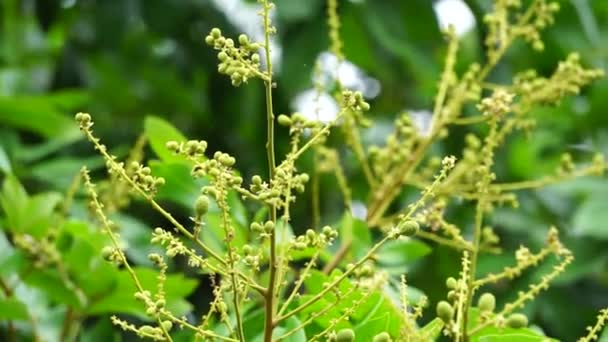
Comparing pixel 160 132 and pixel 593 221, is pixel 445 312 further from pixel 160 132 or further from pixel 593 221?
→ pixel 593 221

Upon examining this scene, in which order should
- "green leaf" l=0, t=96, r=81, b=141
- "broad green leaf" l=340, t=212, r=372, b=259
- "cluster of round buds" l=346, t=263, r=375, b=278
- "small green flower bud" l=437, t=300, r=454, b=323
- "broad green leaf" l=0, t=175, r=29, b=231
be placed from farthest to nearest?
"green leaf" l=0, t=96, r=81, b=141
"broad green leaf" l=0, t=175, r=29, b=231
"broad green leaf" l=340, t=212, r=372, b=259
"cluster of round buds" l=346, t=263, r=375, b=278
"small green flower bud" l=437, t=300, r=454, b=323

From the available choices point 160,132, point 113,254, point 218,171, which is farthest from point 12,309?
point 218,171

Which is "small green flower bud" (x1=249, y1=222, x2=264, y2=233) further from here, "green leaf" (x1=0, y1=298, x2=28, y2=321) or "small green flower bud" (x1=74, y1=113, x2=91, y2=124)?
"green leaf" (x1=0, y1=298, x2=28, y2=321)

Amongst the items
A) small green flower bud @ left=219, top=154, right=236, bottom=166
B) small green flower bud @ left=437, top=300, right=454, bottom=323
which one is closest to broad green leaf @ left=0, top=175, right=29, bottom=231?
small green flower bud @ left=219, top=154, right=236, bottom=166

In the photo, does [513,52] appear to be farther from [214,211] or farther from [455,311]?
[455,311]

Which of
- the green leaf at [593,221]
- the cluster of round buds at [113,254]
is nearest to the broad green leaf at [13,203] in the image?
the cluster of round buds at [113,254]

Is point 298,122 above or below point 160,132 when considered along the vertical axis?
below

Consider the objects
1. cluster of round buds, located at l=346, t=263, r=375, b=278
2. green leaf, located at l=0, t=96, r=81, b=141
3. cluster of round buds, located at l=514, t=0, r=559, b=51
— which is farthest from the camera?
green leaf, located at l=0, t=96, r=81, b=141

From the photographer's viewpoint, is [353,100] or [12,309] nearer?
[353,100]
